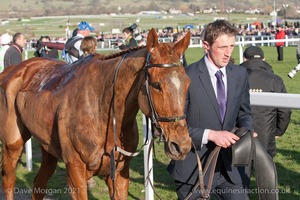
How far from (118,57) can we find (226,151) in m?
1.21

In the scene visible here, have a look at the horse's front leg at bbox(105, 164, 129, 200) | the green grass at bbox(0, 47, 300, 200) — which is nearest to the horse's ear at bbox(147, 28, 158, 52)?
the horse's front leg at bbox(105, 164, 129, 200)

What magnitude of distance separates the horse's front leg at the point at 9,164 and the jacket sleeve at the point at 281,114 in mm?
2785

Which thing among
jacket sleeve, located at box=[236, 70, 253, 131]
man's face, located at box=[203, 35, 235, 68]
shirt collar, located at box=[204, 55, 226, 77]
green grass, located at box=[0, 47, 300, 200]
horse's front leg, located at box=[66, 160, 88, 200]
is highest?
man's face, located at box=[203, 35, 235, 68]

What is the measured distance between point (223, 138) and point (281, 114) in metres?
2.53

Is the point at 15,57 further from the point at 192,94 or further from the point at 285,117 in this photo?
the point at 192,94

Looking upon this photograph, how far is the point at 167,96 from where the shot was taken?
383cm

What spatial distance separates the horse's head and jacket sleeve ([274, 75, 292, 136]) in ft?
7.87

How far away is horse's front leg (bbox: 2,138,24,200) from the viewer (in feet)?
20.7

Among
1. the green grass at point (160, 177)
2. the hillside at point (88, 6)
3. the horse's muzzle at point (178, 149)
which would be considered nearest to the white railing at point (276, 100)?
the horse's muzzle at point (178, 149)

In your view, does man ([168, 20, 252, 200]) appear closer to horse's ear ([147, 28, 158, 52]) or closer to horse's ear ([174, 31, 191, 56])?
horse's ear ([174, 31, 191, 56])

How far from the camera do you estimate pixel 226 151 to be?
4105mm

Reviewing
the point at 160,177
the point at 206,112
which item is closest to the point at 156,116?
the point at 206,112

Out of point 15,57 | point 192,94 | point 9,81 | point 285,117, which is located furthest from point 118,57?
point 15,57

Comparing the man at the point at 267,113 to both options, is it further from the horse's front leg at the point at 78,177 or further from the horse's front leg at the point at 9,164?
the horse's front leg at the point at 9,164
